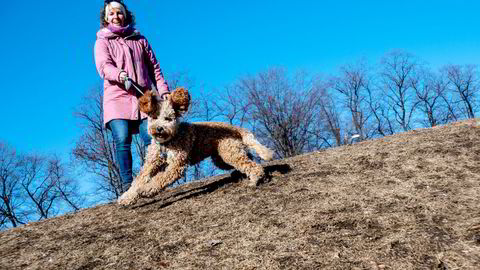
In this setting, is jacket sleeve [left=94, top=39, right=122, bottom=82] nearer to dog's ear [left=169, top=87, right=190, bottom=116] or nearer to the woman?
the woman

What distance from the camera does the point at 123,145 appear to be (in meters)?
4.60

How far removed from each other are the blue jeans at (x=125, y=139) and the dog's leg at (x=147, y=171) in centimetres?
34

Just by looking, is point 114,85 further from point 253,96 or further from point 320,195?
point 253,96

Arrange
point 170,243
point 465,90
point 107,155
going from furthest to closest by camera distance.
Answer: point 465,90 → point 107,155 → point 170,243

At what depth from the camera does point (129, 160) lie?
4.71 metres

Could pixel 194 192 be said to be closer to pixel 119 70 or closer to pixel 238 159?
pixel 238 159

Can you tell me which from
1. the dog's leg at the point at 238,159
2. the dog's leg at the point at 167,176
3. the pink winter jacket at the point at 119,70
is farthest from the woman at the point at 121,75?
the dog's leg at the point at 238,159

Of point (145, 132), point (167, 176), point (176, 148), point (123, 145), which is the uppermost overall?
point (145, 132)

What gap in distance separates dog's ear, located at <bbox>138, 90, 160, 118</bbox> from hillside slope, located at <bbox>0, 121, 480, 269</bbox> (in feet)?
3.75

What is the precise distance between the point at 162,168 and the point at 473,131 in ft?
16.7

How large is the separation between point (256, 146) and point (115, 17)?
2517 millimetres

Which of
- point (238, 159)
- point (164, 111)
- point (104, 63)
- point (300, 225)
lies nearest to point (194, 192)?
point (238, 159)

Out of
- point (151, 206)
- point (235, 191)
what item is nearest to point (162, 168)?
point (151, 206)

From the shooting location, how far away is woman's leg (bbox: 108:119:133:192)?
4.57 m
